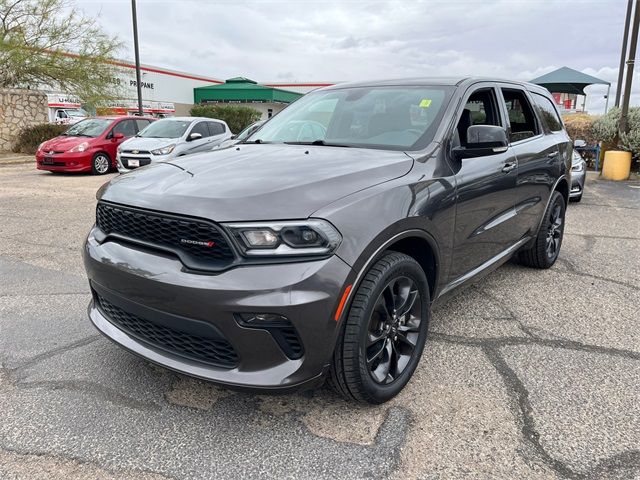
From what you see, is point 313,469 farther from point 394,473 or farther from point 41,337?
point 41,337

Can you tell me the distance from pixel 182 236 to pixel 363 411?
1.29m

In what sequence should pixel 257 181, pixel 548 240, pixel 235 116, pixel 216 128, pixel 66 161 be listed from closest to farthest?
pixel 257 181, pixel 548 240, pixel 66 161, pixel 216 128, pixel 235 116

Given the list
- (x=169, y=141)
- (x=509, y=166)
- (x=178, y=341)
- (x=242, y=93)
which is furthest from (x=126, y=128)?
(x=242, y=93)

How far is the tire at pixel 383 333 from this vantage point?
2.32 meters

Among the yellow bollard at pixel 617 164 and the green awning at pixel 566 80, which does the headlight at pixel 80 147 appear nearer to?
the yellow bollard at pixel 617 164

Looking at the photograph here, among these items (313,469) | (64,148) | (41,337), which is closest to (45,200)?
(64,148)

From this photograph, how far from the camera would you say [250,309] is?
2.07 meters

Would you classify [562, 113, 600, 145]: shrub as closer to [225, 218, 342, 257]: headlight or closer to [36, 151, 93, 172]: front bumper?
[36, 151, 93, 172]: front bumper

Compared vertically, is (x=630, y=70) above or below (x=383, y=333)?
above

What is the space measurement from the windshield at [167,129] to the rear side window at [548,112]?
9237 mm

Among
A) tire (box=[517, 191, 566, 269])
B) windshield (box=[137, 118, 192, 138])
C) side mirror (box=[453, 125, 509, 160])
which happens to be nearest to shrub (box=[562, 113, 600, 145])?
windshield (box=[137, 118, 192, 138])

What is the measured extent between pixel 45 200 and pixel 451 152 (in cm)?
821

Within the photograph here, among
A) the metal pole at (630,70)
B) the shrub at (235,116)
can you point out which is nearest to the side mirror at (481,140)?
the metal pole at (630,70)

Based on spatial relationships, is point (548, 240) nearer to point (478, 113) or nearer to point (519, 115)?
point (519, 115)
